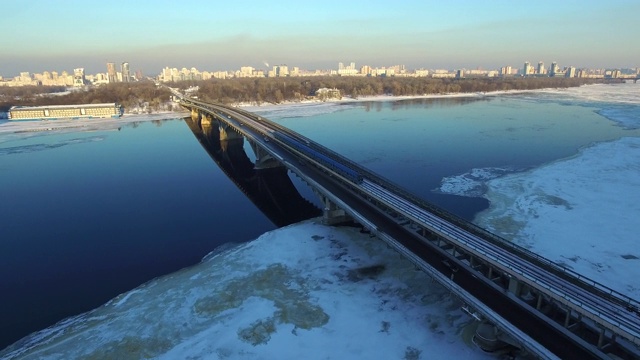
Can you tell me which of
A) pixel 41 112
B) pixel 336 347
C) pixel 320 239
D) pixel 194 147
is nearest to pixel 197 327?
pixel 336 347

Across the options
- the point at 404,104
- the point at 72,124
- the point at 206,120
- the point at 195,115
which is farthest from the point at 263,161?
the point at 404,104

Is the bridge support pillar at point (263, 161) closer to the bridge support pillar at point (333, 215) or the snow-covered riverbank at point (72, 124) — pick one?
the bridge support pillar at point (333, 215)

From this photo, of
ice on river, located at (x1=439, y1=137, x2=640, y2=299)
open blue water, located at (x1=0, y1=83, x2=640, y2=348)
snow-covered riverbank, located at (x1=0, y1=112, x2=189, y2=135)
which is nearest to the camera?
ice on river, located at (x1=439, y1=137, x2=640, y2=299)

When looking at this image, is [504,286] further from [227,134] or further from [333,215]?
[227,134]

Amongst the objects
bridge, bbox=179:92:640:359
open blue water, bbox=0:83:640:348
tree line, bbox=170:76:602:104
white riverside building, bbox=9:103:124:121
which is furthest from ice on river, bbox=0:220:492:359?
tree line, bbox=170:76:602:104

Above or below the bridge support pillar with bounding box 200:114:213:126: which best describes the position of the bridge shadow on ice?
below

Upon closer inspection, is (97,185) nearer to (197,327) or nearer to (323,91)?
(197,327)

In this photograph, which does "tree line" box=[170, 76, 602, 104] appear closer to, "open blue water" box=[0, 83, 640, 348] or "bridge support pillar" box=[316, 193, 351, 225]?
"open blue water" box=[0, 83, 640, 348]
